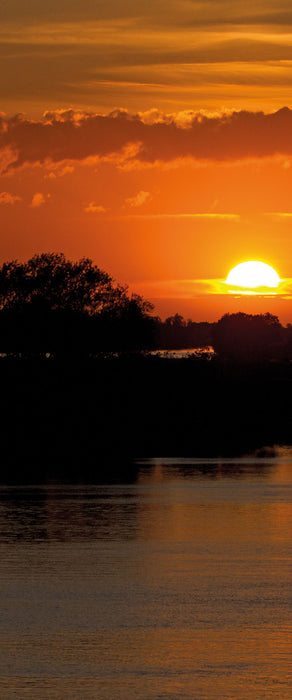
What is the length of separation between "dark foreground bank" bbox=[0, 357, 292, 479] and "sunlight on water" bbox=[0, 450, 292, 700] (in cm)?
2897

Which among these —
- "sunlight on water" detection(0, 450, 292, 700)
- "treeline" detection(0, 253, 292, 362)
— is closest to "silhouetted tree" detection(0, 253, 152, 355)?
"treeline" detection(0, 253, 292, 362)

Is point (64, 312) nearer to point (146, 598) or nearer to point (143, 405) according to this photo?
point (143, 405)

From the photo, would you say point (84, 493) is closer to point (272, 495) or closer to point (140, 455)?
point (272, 495)

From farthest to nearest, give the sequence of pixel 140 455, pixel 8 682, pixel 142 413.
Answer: pixel 142 413 → pixel 140 455 → pixel 8 682

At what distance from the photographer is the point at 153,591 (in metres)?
15.2

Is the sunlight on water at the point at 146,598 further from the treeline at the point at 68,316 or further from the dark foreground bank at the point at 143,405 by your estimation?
the treeline at the point at 68,316

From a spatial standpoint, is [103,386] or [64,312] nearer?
[103,386]

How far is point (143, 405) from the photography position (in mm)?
81312

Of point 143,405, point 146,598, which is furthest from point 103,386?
point 146,598

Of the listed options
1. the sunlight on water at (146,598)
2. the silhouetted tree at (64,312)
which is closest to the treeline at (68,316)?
the silhouetted tree at (64,312)

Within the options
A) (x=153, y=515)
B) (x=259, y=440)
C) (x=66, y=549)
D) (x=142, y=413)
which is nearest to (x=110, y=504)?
(x=153, y=515)

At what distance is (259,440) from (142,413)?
61.6 feet

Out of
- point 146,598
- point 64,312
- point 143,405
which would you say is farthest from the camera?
point 64,312

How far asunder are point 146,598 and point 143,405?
6663 centimetres
